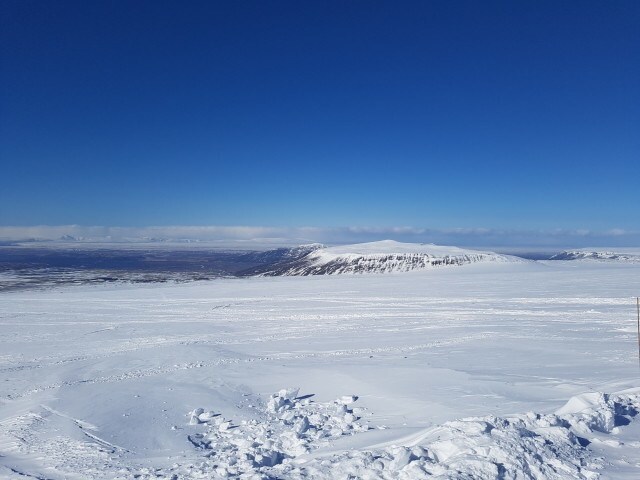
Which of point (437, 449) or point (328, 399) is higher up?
point (437, 449)

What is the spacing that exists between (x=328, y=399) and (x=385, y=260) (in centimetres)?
9825

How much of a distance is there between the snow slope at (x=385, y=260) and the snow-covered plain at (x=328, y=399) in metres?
73.8

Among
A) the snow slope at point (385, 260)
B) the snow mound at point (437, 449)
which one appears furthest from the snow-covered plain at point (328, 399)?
the snow slope at point (385, 260)

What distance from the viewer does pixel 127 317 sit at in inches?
1320

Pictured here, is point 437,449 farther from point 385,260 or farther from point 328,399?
point 385,260

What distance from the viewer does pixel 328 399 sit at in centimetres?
1244

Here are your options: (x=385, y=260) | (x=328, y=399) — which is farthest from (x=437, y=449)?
(x=385, y=260)

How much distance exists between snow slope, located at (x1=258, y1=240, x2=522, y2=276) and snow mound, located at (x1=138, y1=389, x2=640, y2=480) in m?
89.2

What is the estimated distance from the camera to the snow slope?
332 feet

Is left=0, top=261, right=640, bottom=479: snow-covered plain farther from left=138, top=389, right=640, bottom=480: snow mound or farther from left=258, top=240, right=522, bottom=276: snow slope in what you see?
left=258, top=240, right=522, bottom=276: snow slope

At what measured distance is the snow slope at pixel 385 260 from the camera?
3981 inches

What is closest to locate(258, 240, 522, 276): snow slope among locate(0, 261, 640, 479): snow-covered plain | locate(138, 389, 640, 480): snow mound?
locate(0, 261, 640, 479): snow-covered plain

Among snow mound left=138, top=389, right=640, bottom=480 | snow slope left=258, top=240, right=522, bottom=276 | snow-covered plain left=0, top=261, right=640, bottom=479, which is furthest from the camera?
snow slope left=258, top=240, right=522, bottom=276

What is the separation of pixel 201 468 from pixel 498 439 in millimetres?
5220
